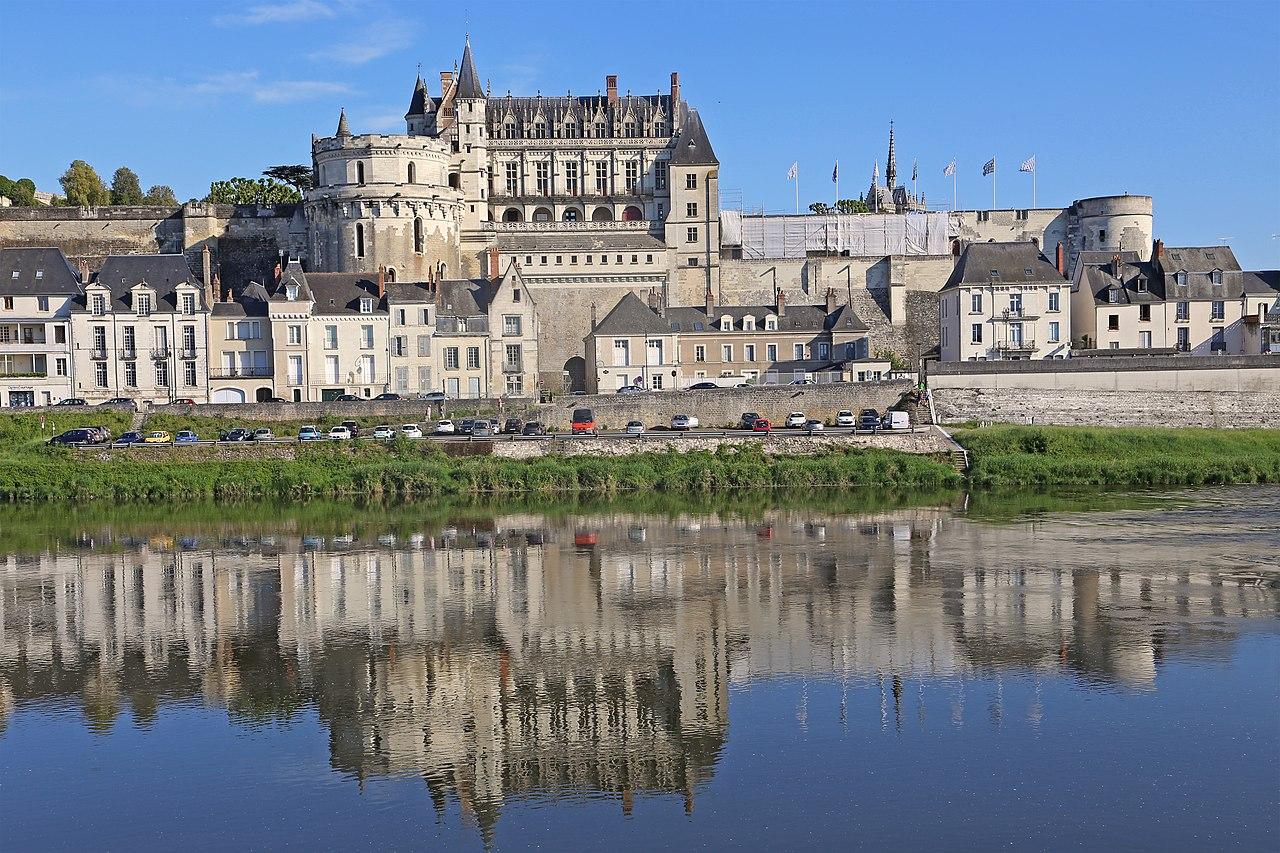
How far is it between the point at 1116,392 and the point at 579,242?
19.1 metres

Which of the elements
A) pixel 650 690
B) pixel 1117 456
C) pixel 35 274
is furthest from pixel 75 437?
pixel 1117 456

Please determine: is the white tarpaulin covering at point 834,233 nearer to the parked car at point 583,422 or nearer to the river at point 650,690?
the parked car at point 583,422

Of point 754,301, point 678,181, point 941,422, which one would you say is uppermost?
point 678,181

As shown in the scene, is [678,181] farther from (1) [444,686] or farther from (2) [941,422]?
(1) [444,686]

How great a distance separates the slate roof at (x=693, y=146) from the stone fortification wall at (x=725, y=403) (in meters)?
16.9

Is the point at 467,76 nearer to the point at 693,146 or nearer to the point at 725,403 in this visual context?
the point at 693,146

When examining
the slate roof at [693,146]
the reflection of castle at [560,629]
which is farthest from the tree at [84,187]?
the reflection of castle at [560,629]

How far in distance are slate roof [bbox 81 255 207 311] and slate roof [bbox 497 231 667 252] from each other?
1156 cm

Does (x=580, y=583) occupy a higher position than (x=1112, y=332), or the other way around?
(x=1112, y=332)

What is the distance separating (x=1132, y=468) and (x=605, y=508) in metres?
11.5

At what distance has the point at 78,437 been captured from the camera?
33750 mm

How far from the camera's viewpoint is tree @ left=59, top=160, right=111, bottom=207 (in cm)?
6256

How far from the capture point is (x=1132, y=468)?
31.8 m

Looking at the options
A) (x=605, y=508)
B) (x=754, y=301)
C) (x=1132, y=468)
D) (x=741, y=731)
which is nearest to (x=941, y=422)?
(x=1132, y=468)
